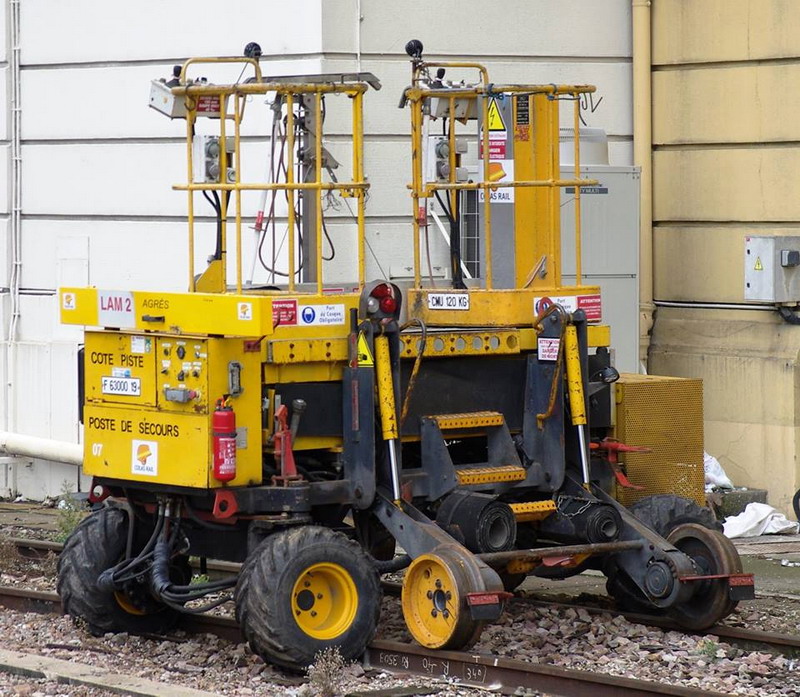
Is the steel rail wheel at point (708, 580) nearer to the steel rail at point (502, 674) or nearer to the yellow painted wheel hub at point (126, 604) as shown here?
the steel rail at point (502, 674)

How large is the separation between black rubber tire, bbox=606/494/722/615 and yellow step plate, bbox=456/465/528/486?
876mm

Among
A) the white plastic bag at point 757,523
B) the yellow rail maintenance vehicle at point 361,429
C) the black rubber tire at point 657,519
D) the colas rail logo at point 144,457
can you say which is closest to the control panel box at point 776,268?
the white plastic bag at point 757,523

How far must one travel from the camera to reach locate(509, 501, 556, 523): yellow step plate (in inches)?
385

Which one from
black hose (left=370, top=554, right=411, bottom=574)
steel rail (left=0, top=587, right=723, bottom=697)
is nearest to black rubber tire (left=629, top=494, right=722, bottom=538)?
black hose (left=370, top=554, right=411, bottom=574)

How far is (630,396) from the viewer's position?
35.6 feet

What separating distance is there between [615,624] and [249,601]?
7.86 feet

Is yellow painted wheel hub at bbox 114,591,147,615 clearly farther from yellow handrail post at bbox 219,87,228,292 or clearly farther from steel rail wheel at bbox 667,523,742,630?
steel rail wheel at bbox 667,523,742,630

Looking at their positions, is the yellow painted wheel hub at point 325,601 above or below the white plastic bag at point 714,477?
below

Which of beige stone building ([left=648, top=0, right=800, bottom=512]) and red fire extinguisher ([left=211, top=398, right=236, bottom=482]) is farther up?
beige stone building ([left=648, top=0, right=800, bottom=512])

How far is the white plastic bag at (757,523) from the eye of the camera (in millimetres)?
13541

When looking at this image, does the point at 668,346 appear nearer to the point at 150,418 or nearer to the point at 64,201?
the point at 64,201

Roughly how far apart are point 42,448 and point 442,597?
→ 24.4 ft

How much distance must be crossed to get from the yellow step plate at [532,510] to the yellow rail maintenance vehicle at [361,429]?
0.01m

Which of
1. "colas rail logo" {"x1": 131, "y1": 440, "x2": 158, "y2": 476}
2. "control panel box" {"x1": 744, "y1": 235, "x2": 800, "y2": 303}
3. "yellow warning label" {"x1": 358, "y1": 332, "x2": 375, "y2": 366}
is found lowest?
"colas rail logo" {"x1": 131, "y1": 440, "x2": 158, "y2": 476}
